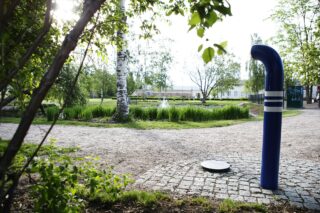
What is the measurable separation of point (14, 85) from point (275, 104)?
327 cm

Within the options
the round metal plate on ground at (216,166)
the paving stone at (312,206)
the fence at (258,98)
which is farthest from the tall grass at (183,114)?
the fence at (258,98)

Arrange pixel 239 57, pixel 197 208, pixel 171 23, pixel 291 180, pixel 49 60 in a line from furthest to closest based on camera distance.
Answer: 1. pixel 239 57
2. pixel 171 23
3. pixel 291 180
4. pixel 197 208
5. pixel 49 60

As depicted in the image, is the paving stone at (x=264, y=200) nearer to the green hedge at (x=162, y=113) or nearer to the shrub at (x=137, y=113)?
the green hedge at (x=162, y=113)

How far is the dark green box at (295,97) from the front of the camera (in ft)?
76.0

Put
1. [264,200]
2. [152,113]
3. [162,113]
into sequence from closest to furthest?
[264,200]
[162,113]
[152,113]

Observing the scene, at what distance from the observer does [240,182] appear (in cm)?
389

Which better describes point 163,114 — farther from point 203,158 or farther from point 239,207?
point 239,207

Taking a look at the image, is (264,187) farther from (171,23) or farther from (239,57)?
(239,57)

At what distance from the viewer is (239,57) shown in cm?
3953

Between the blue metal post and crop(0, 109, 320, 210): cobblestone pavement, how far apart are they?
0.92 feet

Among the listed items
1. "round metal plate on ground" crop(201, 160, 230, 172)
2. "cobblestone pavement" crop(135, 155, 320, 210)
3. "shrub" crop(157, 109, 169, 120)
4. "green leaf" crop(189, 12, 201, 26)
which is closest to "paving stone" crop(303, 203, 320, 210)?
"cobblestone pavement" crop(135, 155, 320, 210)

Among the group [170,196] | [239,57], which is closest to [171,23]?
[170,196]

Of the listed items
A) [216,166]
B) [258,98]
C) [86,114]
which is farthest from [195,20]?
[258,98]

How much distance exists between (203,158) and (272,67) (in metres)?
2.61
